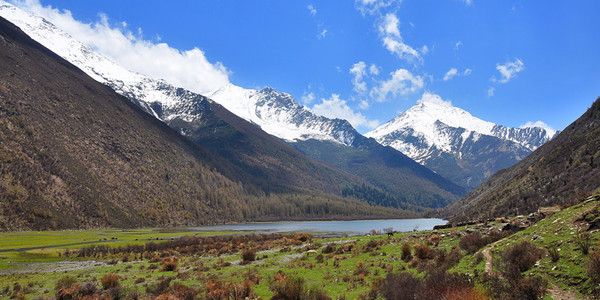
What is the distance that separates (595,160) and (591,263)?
189 ft

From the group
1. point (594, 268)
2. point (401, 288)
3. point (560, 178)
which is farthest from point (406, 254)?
point (560, 178)

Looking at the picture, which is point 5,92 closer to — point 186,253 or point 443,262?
point 186,253

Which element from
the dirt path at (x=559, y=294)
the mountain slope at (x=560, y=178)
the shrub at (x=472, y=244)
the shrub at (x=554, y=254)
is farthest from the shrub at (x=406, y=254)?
the mountain slope at (x=560, y=178)

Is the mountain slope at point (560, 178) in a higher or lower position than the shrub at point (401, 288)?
higher

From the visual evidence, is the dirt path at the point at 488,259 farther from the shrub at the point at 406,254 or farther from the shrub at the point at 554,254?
the shrub at the point at 406,254

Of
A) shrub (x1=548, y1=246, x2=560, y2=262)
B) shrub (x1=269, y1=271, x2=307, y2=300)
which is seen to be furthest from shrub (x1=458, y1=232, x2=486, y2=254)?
shrub (x1=269, y1=271, x2=307, y2=300)

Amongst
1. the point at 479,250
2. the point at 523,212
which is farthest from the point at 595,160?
the point at 479,250

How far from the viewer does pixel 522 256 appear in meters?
14.8

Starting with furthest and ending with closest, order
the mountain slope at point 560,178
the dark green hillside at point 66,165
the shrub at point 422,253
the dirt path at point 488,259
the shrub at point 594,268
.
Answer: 1. the dark green hillside at point 66,165
2. the mountain slope at point 560,178
3. the shrub at point 422,253
4. the dirt path at point 488,259
5. the shrub at point 594,268

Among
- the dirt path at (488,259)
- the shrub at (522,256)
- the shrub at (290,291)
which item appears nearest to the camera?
the shrub at (522,256)

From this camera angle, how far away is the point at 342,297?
1808cm

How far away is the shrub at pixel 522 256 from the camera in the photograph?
1431cm

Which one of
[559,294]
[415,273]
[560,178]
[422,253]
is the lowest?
[415,273]

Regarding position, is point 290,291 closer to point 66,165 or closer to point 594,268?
point 594,268
